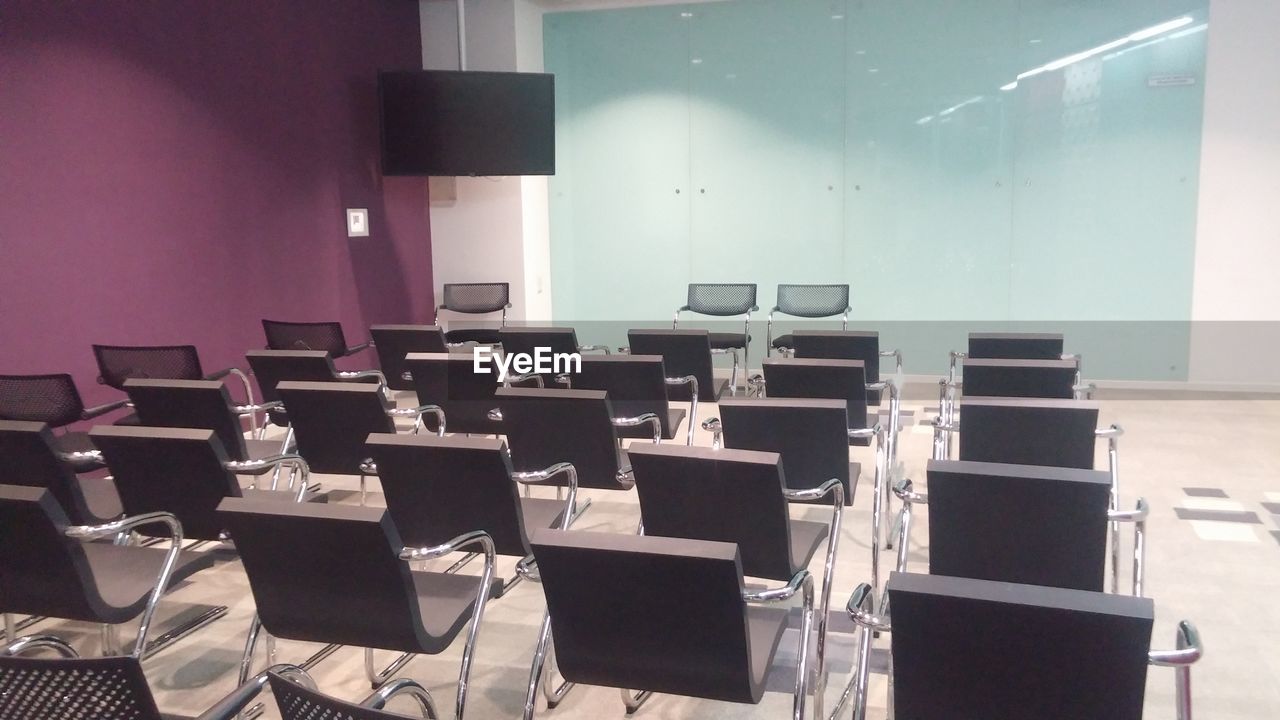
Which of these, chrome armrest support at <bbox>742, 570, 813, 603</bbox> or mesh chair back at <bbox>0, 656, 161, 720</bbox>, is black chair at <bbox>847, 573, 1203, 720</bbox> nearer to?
chrome armrest support at <bbox>742, 570, 813, 603</bbox>

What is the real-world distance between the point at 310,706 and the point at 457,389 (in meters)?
3.30

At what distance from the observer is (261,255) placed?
6.81 meters

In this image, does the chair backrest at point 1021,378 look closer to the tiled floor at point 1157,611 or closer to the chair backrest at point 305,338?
the tiled floor at point 1157,611

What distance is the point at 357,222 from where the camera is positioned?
779cm

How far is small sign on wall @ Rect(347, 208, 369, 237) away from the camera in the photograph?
25.3 feet

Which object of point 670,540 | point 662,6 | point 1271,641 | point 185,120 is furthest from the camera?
point 662,6

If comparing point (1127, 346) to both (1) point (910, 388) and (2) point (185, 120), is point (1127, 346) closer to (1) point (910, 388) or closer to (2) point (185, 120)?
(1) point (910, 388)

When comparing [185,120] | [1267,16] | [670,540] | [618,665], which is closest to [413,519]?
[618,665]

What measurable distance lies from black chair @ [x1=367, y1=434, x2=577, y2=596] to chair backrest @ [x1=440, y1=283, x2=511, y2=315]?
17.8 feet

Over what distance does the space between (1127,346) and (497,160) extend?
5.33 metres

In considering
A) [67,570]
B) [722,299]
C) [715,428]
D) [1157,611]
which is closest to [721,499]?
[715,428]

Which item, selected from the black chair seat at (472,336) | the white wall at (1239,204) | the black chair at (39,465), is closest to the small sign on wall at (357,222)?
the black chair seat at (472,336)

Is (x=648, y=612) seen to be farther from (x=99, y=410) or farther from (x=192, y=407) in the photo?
(x=99, y=410)

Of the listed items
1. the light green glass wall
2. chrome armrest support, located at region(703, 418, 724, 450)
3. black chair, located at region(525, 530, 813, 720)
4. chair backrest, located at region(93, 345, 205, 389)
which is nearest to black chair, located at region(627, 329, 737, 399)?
chrome armrest support, located at region(703, 418, 724, 450)
